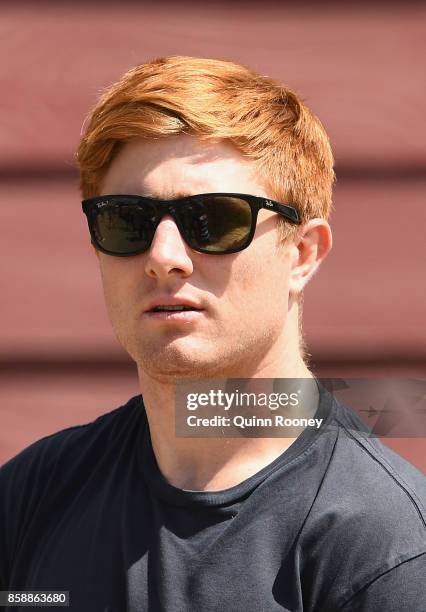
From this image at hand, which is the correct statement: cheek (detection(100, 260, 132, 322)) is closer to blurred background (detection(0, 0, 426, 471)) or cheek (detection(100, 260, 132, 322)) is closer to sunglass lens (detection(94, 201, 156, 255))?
sunglass lens (detection(94, 201, 156, 255))

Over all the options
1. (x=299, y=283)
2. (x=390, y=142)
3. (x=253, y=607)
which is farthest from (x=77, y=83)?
(x=253, y=607)

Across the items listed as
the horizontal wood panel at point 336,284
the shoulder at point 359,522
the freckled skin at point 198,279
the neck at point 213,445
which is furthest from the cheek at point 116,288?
the horizontal wood panel at point 336,284

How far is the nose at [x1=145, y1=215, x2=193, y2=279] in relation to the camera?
4.25ft

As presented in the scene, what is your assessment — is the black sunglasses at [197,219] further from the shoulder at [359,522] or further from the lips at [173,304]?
the shoulder at [359,522]

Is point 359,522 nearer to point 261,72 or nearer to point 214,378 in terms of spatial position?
point 214,378

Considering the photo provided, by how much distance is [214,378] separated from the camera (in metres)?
1.36

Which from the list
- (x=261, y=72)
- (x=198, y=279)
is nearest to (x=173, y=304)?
(x=198, y=279)

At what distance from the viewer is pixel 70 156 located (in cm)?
209

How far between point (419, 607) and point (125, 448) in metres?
0.56

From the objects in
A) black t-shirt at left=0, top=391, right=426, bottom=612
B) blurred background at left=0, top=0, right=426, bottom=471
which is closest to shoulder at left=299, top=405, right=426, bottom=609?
black t-shirt at left=0, top=391, right=426, bottom=612

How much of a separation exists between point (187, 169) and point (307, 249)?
0.82ft

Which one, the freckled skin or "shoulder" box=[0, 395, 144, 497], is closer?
the freckled skin

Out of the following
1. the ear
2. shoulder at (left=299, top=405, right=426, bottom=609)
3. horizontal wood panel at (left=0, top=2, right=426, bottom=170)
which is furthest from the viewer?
horizontal wood panel at (left=0, top=2, right=426, bottom=170)

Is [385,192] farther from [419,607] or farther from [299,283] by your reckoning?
[419,607]
